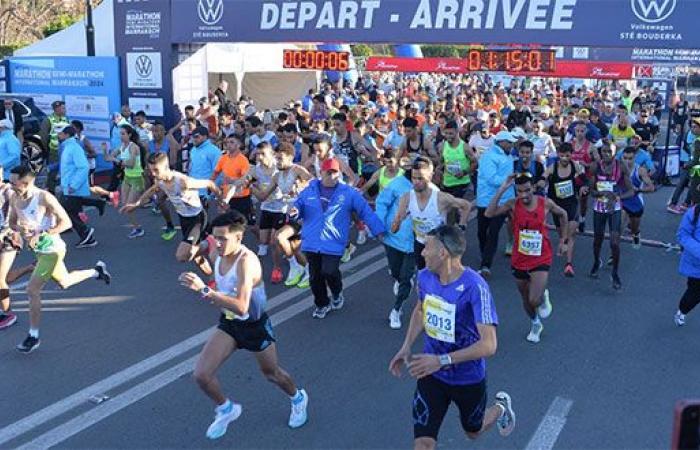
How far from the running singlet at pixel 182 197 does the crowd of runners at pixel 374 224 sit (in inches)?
0.8

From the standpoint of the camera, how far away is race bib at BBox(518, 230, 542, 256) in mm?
6840

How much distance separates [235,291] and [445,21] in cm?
892

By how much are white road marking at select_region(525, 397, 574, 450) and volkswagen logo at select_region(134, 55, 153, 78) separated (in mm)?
12745

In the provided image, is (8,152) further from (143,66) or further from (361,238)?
(361,238)

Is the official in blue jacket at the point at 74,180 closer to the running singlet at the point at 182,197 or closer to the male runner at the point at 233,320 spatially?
the running singlet at the point at 182,197

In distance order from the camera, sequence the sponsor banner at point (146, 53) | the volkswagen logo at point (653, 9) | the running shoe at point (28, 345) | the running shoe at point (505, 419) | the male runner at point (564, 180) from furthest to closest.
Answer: the sponsor banner at point (146, 53) → the volkswagen logo at point (653, 9) → the male runner at point (564, 180) → the running shoe at point (28, 345) → the running shoe at point (505, 419)

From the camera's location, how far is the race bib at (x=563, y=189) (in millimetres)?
9531

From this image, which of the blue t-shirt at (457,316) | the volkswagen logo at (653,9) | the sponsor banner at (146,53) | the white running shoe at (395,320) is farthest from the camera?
the sponsor banner at (146,53)

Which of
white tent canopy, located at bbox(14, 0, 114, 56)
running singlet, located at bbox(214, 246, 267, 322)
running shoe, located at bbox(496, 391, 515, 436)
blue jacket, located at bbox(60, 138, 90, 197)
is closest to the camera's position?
running shoe, located at bbox(496, 391, 515, 436)

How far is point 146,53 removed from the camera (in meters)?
15.8

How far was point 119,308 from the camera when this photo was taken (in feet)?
26.4

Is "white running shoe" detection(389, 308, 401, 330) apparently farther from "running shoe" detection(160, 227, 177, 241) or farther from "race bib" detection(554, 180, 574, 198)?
"running shoe" detection(160, 227, 177, 241)

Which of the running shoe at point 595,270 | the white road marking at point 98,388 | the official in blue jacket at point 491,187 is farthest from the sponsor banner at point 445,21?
the white road marking at point 98,388

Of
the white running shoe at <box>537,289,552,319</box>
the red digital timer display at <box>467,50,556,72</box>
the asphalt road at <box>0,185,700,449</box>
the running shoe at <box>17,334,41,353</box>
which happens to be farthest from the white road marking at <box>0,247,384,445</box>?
the red digital timer display at <box>467,50,556,72</box>
